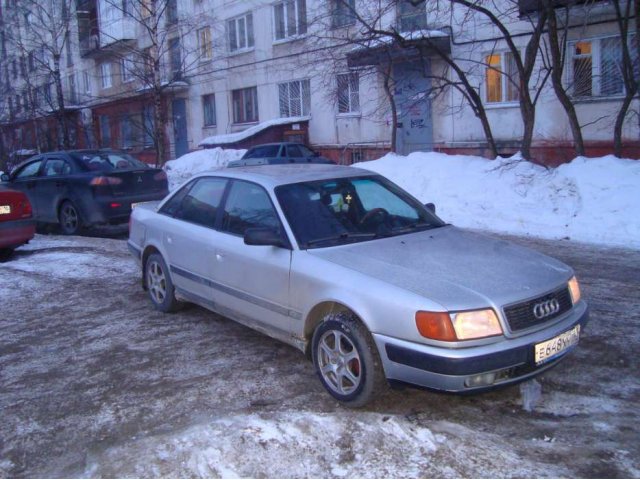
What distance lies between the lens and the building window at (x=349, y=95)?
20250mm

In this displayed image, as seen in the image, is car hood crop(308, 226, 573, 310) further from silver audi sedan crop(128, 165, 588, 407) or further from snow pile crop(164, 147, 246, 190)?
snow pile crop(164, 147, 246, 190)

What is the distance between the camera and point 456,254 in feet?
13.8

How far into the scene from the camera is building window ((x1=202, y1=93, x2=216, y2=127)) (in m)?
27.7

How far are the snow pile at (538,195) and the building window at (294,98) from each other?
10.3 meters

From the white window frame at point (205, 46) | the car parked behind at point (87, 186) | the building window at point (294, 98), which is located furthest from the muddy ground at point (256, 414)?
the white window frame at point (205, 46)

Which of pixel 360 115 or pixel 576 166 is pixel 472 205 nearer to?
pixel 576 166

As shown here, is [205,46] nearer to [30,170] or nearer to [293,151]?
[293,151]

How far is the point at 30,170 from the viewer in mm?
12016

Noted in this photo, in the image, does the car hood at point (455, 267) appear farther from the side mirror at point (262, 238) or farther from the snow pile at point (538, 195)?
the snow pile at point (538, 195)

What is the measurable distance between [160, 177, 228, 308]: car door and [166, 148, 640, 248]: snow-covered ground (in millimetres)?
5809

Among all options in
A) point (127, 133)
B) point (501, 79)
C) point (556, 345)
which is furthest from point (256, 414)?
point (127, 133)

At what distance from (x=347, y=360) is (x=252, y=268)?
112 cm

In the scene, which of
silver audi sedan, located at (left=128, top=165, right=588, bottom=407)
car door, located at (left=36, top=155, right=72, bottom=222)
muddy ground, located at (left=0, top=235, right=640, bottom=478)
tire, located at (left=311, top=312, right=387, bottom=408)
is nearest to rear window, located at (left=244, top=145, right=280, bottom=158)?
car door, located at (left=36, top=155, right=72, bottom=222)

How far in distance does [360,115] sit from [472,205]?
1021cm
